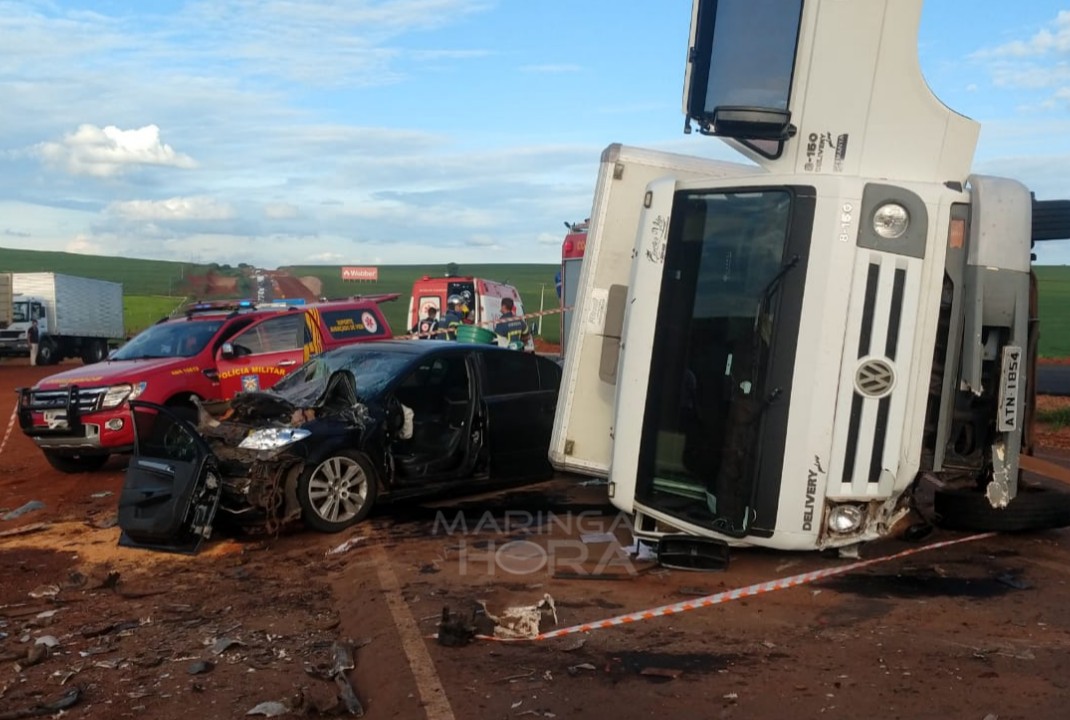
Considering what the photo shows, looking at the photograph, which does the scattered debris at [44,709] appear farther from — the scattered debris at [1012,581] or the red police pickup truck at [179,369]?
the red police pickup truck at [179,369]

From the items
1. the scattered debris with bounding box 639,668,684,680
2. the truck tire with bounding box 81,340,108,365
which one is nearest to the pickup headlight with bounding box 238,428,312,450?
the scattered debris with bounding box 639,668,684,680

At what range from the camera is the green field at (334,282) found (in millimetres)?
53781

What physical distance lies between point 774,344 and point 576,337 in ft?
4.96

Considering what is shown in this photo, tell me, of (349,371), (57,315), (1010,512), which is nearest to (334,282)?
(57,315)

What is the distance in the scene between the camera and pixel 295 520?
8.13m

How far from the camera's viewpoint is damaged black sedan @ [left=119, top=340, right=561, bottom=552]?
7723mm

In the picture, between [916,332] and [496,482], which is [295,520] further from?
[916,332]

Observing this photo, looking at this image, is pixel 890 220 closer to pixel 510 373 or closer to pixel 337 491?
pixel 337 491

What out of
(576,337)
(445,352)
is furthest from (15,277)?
(576,337)

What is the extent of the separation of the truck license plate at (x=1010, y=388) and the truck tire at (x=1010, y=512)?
1.20m

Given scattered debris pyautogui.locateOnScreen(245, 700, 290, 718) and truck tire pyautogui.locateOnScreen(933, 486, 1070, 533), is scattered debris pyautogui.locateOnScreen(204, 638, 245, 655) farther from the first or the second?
truck tire pyautogui.locateOnScreen(933, 486, 1070, 533)

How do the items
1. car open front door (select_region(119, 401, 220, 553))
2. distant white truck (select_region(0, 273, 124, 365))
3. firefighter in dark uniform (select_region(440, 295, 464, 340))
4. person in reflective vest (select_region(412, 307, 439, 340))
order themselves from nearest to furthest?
car open front door (select_region(119, 401, 220, 553))
firefighter in dark uniform (select_region(440, 295, 464, 340))
person in reflective vest (select_region(412, 307, 439, 340))
distant white truck (select_region(0, 273, 124, 365))

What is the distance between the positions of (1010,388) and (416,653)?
3.69 meters

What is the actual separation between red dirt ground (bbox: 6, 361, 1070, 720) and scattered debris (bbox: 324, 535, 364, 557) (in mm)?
77
